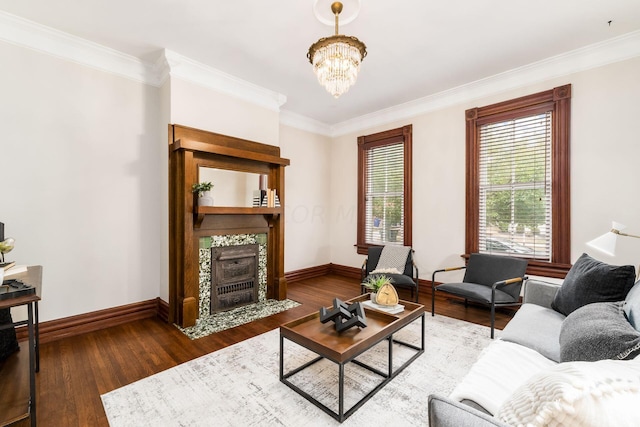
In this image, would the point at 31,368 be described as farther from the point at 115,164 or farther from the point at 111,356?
the point at 115,164

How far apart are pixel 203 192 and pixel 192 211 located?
26 cm

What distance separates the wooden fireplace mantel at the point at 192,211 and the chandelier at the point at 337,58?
1696mm

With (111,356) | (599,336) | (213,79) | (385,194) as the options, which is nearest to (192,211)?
(111,356)

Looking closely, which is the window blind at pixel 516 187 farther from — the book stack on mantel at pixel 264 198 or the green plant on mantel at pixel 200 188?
the green plant on mantel at pixel 200 188

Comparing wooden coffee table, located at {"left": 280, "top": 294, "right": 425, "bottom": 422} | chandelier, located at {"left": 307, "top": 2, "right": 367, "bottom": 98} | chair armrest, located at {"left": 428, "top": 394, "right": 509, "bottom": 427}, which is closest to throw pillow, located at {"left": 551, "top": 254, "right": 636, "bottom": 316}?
wooden coffee table, located at {"left": 280, "top": 294, "right": 425, "bottom": 422}

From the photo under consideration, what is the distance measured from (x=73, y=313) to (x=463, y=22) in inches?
196

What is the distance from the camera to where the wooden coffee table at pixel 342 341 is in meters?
1.79

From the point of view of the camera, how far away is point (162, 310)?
347 cm

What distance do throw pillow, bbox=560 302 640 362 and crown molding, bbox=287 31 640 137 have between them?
120 inches

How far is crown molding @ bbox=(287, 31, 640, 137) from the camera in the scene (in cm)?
305

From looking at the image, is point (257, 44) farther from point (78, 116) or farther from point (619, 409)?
point (619, 409)

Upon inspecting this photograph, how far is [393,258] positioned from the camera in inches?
177

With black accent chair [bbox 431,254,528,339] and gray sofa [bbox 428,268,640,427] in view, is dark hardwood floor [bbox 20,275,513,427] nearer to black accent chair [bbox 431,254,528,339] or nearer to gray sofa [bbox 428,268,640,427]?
black accent chair [bbox 431,254,528,339]

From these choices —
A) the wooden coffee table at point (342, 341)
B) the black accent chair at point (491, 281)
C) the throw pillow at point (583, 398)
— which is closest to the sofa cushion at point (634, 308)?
the throw pillow at point (583, 398)
